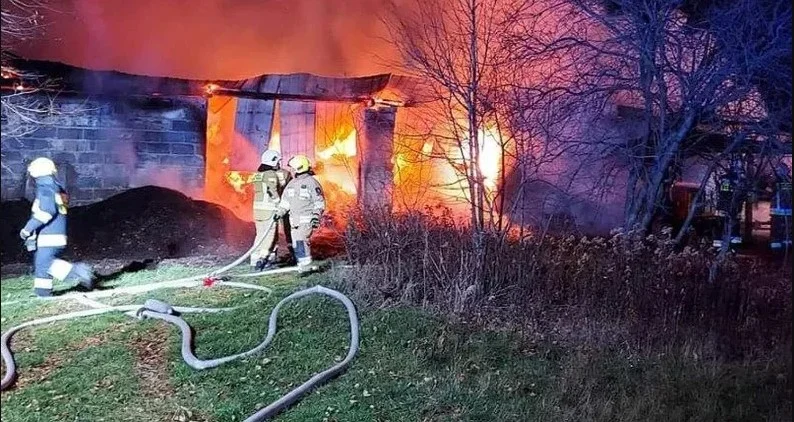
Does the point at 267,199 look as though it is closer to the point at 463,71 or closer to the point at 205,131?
the point at 205,131

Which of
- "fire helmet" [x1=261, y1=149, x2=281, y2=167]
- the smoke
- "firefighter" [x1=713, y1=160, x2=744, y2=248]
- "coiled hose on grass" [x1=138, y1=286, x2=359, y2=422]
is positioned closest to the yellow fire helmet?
"fire helmet" [x1=261, y1=149, x2=281, y2=167]

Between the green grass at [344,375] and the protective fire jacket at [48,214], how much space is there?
0.28 meters

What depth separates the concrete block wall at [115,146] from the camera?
2.74m

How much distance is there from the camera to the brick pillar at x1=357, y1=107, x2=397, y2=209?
463 centimetres

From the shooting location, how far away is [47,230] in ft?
9.18

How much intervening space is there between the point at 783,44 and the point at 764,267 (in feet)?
4.58

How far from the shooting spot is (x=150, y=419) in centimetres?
303

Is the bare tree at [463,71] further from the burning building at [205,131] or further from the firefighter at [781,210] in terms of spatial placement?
the firefighter at [781,210]

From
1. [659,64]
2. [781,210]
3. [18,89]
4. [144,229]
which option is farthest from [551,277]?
[18,89]

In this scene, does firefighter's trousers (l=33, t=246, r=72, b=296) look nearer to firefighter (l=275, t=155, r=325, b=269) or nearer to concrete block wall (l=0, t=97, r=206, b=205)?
concrete block wall (l=0, t=97, r=206, b=205)

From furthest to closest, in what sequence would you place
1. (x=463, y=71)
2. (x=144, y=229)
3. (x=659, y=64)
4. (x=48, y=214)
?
1. (x=463, y=71)
2. (x=659, y=64)
3. (x=144, y=229)
4. (x=48, y=214)

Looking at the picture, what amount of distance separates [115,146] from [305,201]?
63.0 inches

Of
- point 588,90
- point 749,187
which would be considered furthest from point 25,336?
point 588,90

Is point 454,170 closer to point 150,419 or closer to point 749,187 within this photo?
point 749,187
